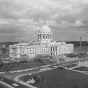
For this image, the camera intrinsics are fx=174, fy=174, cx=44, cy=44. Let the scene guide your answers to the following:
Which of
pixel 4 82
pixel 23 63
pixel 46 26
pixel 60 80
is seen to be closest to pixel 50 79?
pixel 60 80

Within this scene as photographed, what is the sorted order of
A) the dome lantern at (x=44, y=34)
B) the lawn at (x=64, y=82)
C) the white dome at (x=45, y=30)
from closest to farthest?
the lawn at (x=64, y=82), the dome lantern at (x=44, y=34), the white dome at (x=45, y=30)

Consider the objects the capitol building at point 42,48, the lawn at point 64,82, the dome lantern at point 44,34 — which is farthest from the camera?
the dome lantern at point 44,34

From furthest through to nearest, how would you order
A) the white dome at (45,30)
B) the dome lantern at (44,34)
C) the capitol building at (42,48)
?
1. the white dome at (45,30)
2. the dome lantern at (44,34)
3. the capitol building at (42,48)

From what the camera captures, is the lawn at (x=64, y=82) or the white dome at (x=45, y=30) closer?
the lawn at (x=64, y=82)

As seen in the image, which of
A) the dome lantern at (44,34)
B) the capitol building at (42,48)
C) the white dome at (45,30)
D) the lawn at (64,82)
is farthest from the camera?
the white dome at (45,30)

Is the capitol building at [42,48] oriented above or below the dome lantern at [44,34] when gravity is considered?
below

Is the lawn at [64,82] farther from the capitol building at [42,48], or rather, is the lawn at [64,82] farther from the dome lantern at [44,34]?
the dome lantern at [44,34]

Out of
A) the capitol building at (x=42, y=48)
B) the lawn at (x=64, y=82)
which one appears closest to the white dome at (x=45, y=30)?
the capitol building at (x=42, y=48)

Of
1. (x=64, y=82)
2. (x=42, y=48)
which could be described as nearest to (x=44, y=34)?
(x=42, y=48)

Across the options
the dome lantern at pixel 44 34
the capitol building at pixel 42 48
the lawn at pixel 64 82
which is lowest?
the lawn at pixel 64 82

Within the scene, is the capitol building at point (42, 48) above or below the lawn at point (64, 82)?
above
